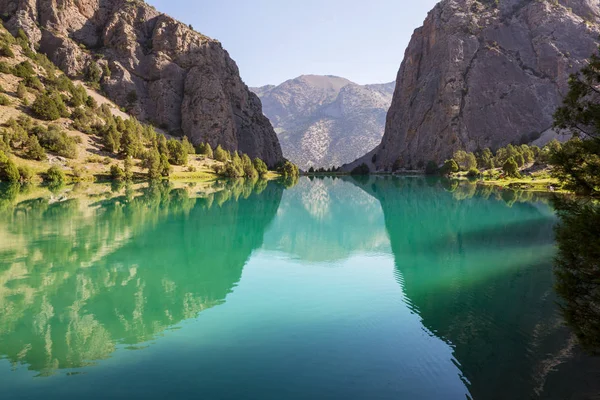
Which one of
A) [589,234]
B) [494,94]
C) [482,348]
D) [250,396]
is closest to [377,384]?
[250,396]

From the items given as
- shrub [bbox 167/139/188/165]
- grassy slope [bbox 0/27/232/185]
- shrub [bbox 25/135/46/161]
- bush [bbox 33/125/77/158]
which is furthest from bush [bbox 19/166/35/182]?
shrub [bbox 167/139/188/165]

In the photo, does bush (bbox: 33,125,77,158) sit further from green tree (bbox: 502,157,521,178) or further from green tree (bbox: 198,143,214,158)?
green tree (bbox: 502,157,521,178)

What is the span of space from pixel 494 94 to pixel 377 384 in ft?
580

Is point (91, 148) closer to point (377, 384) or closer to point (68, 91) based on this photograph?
point (68, 91)

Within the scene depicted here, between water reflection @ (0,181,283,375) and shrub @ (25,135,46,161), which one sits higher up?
shrub @ (25,135,46,161)

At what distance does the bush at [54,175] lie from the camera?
81812 mm

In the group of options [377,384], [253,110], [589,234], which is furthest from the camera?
[253,110]

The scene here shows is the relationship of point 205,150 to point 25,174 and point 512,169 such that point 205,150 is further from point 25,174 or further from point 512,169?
point 512,169

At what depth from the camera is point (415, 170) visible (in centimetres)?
16500

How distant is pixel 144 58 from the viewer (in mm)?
162375

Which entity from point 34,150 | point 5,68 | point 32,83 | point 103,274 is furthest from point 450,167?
point 5,68

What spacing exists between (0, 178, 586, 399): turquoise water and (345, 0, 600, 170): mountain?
140 metres

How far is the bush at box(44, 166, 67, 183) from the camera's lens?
268 ft

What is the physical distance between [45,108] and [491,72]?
168m
